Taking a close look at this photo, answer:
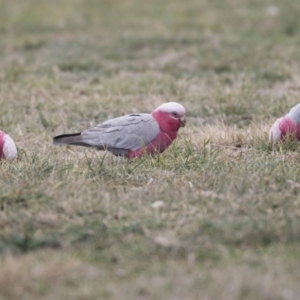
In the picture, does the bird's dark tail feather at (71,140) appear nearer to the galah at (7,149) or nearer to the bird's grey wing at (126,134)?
the bird's grey wing at (126,134)

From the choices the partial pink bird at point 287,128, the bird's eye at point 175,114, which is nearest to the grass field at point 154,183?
the partial pink bird at point 287,128

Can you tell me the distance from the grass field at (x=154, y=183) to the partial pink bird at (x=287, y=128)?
0.31ft

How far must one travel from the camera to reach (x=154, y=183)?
4.75 metres

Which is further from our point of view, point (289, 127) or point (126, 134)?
point (289, 127)

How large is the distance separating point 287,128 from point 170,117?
88 centimetres

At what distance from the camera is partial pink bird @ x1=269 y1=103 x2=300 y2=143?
565 centimetres

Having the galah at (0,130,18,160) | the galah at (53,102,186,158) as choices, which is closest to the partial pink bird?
the galah at (53,102,186,158)

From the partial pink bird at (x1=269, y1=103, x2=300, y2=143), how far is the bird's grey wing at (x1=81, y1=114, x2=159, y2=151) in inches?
34.9

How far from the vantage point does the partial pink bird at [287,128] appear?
18.5ft

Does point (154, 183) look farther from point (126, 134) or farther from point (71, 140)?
point (71, 140)

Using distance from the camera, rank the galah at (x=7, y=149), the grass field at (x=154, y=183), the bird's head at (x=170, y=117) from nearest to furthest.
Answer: the grass field at (x=154, y=183)
the galah at (x=7, y=149)
the bird's head at (x=170, y=117)

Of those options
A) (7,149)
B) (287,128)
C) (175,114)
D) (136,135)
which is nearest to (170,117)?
(175,114)

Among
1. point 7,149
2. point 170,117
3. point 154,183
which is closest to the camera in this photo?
point 154,183

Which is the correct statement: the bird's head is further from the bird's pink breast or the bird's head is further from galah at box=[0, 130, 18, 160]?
galah at box=[0, 130, 18, 160]
